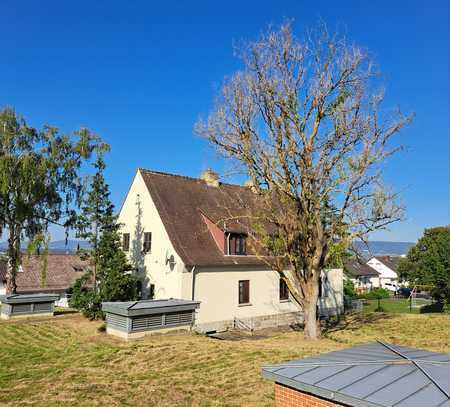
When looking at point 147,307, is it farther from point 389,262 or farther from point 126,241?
point 389,262

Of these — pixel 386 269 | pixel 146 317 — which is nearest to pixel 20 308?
pixel 146 317

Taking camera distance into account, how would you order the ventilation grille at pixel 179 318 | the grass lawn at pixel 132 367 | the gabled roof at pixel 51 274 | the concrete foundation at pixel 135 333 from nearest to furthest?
the grass lawn at pixel 132 367, the concrete foundation at pixel 135 333, the ventilation grille at pixel 179 318, the gabled roof at pixel 51 274

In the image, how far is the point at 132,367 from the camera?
40.5 ft

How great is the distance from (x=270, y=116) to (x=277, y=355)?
9960 millimetres

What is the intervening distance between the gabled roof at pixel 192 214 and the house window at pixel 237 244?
1.17 feet

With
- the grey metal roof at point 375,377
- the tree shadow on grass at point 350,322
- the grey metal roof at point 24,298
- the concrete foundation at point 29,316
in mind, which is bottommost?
the tree shadow on grass at point 350,322

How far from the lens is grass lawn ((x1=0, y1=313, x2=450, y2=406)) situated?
32.1 ft

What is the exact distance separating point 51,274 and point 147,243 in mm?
23740

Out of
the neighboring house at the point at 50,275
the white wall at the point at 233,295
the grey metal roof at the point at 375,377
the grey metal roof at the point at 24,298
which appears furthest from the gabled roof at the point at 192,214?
the neighboring house at the point at 50,275

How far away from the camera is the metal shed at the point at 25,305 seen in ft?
69.5

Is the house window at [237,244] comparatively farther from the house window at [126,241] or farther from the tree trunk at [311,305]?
the tree trunk at [311,305]

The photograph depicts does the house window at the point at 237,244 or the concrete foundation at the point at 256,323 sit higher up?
the house window at the point at 237,244

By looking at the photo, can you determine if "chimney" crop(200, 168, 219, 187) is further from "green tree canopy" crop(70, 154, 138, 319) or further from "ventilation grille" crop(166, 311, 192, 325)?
"ventilation grille" crop(166, 311, 192, 325)

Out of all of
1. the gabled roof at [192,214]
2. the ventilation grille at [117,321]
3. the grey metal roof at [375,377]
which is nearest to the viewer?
the grey metal roof at [375,377]
